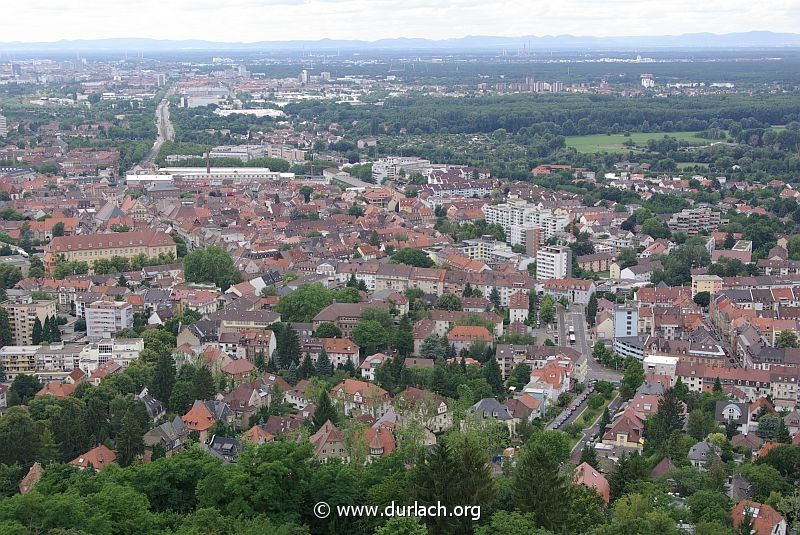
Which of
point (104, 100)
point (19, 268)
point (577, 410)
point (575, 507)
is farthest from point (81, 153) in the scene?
point (575, 507)

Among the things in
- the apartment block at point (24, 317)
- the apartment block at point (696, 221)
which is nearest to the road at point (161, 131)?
the apartment block at point (696, 221)

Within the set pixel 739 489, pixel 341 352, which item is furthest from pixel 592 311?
pixel 739 489

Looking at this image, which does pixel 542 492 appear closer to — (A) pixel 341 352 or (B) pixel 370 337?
(A) pixel 341 352

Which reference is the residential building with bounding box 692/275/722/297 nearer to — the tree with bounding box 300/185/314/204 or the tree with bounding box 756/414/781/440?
the tree with bounding box 756/414/781/440

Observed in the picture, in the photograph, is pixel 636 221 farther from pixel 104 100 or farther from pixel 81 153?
pixel 104 100

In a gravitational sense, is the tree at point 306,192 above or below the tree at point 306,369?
below

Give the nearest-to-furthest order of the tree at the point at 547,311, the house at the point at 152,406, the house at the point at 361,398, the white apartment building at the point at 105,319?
the house at the point at 152,406
the house at the point at 361,398
the white apartment building at the point at 105,319
the tree at the point at 547,311

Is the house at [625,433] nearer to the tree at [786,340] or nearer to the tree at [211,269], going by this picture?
the tree at [786,340]
